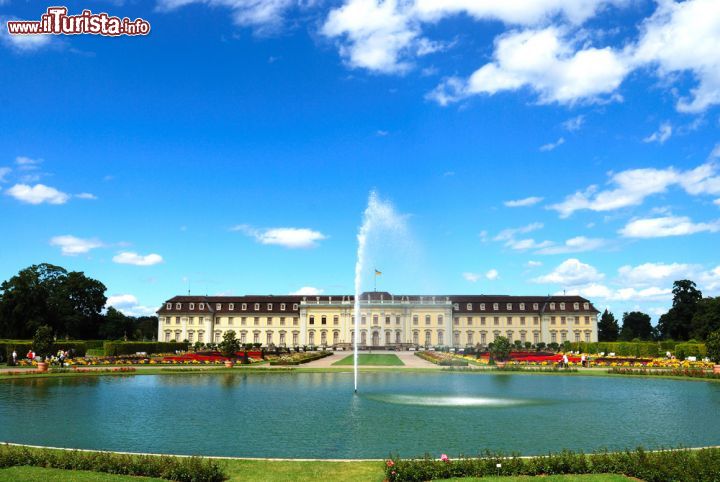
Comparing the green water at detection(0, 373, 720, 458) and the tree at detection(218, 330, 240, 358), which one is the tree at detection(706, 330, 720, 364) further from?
the tree at detection(218, 330, 240, 358)

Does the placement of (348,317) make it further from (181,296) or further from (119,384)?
(119,384)

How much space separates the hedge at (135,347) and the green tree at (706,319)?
62324mm

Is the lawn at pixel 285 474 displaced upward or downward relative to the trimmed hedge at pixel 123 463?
downward

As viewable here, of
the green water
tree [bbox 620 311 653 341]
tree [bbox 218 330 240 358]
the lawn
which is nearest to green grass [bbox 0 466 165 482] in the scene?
the lawn

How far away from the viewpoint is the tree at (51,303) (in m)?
69.1

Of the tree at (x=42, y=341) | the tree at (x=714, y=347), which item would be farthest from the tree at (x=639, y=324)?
the tree at (x=42, y=341)

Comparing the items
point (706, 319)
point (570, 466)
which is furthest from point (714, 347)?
point (706, 319)

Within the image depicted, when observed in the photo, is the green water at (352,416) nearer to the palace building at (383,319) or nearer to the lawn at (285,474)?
the lawn at (285,474)

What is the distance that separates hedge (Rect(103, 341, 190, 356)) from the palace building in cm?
2673

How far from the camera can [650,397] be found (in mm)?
23547

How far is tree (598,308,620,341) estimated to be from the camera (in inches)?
4333

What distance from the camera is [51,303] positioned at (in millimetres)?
77500

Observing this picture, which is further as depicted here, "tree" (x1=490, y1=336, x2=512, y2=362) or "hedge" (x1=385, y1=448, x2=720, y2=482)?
"tree" (x1=490, y1=336, x2=512, y2=362)

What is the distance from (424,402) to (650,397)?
9334 mm
